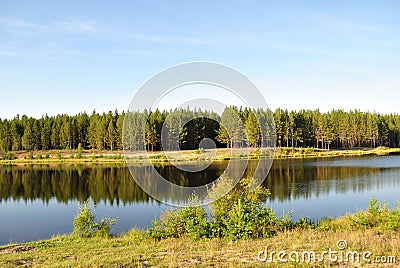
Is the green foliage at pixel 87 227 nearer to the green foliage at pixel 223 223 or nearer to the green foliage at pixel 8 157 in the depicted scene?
the green foliage at pixel 223 223

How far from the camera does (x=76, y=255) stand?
34.2ft

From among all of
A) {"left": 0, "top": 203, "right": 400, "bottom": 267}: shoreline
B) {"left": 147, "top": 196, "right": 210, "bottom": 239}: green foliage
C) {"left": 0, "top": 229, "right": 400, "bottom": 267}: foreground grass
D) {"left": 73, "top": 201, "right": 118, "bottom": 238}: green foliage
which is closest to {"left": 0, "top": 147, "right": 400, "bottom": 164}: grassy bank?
{"left": 73, "top": 201, "right": 118, "bottom": 238}: green foliage

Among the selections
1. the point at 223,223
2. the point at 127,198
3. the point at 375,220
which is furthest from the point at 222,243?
the point at 127,198

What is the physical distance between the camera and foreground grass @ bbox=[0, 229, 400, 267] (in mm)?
8531

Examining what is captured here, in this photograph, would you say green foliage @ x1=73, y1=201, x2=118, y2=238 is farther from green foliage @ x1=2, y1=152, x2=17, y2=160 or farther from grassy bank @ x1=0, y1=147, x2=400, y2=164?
green foliage @ x1=2, y1=152, x2=17, y2=160

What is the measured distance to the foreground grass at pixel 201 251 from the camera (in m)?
8.53

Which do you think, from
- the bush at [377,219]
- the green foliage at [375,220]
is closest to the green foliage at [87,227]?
the green foliage at [375,220]

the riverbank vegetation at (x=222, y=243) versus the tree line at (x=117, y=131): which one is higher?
the tree line at (x=117, y=131)

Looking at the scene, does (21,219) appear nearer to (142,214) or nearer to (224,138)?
(142,214)

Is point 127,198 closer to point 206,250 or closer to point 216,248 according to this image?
point 216,248
